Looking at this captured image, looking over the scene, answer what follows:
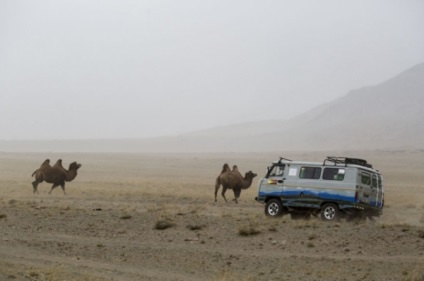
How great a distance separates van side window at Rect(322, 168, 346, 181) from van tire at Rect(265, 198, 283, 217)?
1716 millimetres

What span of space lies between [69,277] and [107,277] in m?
0.90

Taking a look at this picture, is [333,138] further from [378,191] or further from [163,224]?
[163,224]

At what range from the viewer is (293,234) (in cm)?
1712

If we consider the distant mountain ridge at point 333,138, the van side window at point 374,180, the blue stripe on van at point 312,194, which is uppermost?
the distant mountain ridge at point 333,138

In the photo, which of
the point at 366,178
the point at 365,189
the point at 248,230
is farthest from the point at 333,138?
the point at 248,230

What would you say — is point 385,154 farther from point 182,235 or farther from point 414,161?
point 182,235

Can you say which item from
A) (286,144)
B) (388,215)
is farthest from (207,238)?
(286,144)

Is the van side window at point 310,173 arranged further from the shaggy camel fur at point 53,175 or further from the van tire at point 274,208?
the shaggy camel fur at point 53,175

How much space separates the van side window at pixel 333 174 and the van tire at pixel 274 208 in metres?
1.72

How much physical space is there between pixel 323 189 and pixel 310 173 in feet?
2.39

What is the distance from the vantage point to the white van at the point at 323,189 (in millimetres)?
20375

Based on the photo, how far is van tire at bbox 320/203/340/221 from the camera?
2045 cm

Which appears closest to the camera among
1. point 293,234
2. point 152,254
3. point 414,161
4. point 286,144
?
point 152,254

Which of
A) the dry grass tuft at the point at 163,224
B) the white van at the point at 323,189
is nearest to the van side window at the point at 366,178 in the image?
the white van at the point at 323,189
